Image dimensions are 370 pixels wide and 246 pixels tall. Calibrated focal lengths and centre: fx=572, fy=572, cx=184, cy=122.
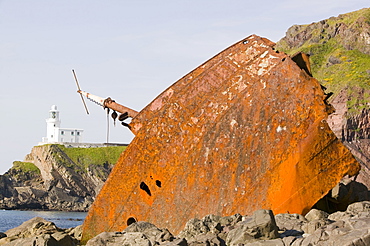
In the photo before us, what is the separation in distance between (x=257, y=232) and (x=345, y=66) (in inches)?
2287

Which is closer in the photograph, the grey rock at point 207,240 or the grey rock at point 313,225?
the grey rock at point 207,240

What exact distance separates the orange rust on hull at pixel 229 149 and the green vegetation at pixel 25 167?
8359 centimetres

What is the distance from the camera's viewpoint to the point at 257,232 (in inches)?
295

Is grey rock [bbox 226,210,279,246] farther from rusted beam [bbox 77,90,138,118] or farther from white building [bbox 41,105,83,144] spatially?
white building [bbox 41,105,83,144]

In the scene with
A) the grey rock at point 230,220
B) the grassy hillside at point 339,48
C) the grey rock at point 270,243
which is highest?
the grassy hillside at point 339,48

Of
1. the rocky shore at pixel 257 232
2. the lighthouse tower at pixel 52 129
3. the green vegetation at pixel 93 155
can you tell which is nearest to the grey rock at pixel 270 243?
the rocky shore at pixel 257 232

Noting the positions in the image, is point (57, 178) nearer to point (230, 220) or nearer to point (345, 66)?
point (345, 66)

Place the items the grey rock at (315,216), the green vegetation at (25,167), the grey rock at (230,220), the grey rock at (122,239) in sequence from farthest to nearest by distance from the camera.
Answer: the green vegetation at (25,167), the grey rock at (315,216), the grey rock at (230,220), the grey rock at (122,239)

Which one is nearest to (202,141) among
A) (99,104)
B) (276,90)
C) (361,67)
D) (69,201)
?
(276,90)

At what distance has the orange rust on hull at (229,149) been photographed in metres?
8.94

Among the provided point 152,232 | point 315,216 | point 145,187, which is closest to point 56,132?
point 145,187

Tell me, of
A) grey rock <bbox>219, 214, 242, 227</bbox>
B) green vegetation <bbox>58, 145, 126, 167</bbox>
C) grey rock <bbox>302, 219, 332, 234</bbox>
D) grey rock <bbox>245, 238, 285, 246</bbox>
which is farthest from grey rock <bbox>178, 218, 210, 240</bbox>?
green vegetation <bbox>58, 145, 126, 167</bbox>

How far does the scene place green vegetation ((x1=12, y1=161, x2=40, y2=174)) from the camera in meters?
90.2

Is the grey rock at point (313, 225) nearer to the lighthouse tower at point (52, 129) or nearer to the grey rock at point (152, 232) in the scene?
the grey rock at point (152, 232)
